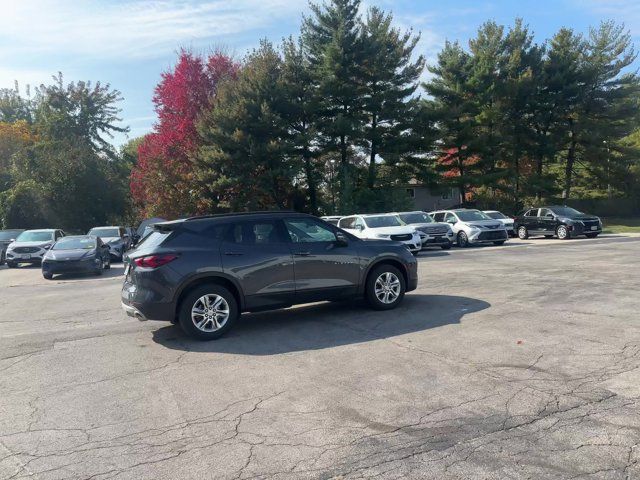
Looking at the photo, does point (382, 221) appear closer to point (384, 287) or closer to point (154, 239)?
point (384, 287)

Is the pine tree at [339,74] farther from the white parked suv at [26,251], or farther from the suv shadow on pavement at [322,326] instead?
the suv shadow on pavement at [322,326]

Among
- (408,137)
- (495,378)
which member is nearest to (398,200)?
(408,137)

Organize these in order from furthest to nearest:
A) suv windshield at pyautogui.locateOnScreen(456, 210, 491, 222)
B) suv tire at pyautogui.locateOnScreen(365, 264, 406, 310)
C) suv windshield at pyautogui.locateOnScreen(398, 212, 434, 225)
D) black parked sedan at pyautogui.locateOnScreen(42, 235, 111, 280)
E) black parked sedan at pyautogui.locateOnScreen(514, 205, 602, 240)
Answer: black parked sedan at pyautogui.locateOnScreen(514, 205, 602, 240) → suv windshield at pyautogui.locateOnScreen(456, 210, 491, 222) → suv windshield at pyautogui.locateOnScreen(398, 212, 434, 225) → black parked sedan at pyautogui.locateOnScreen(42, 235, 111, 280) → suv tire at pyautogui.locateOnScreen(365, 264, 406, 310)

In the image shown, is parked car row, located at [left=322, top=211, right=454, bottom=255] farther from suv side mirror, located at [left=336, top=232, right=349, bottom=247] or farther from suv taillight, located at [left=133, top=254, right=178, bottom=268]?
suv taillight, located at [left=133, top=254, right=178, bottom=268]

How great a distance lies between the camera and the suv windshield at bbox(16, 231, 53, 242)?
23.7 meters

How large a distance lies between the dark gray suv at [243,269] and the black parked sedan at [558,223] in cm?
2160

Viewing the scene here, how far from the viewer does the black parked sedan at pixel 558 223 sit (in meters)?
27.3

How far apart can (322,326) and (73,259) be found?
12605mm

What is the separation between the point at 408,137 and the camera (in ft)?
122

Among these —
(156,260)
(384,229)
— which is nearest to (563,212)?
(384,229)

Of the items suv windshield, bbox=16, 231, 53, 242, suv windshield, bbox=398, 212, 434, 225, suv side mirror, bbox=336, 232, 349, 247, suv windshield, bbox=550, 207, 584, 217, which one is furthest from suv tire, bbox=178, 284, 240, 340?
suv windshield, bbox=550, 207, 584, 217

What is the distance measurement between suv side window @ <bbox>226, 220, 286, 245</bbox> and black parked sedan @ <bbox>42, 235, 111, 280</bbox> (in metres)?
11.8

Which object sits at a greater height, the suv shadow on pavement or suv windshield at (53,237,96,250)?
suv windshield at (53,237,96,250)

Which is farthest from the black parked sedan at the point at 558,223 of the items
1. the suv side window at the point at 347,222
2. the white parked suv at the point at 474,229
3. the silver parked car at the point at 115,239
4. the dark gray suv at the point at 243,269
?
the dark gray suv at the point at 243,269
